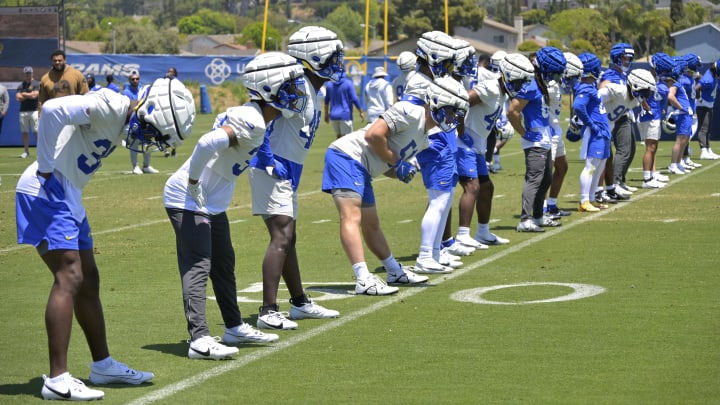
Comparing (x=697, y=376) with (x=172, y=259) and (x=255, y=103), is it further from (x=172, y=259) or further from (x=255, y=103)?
(x=172, y=259)

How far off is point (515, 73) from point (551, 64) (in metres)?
1.48

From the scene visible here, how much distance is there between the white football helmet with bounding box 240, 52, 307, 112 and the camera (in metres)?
8.23

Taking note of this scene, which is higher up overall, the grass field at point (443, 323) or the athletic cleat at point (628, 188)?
the grass field at point (443, 323)

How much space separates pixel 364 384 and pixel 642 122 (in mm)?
13588

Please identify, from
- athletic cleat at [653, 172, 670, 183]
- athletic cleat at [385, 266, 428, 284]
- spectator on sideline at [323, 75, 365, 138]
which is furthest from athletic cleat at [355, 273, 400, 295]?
spectator on sideline at [323, 75, 365, 138]

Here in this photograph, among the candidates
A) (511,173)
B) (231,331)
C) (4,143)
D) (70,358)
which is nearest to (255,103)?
(231,331)

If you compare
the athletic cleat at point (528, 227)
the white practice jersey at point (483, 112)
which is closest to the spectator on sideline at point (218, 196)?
the white practice jersey at point (483, 112)

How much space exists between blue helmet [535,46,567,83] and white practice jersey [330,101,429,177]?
14.3 ft

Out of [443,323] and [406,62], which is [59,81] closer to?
[406,62]

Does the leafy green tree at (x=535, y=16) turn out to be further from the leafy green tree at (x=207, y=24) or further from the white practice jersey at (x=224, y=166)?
the white practice jersey at (x=224, y=166)

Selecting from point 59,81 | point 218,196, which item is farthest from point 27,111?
point 218,196

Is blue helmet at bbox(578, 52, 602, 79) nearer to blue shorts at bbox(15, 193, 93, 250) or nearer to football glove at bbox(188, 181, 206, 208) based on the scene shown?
football glove at bbox(188, 181, 206, 208)

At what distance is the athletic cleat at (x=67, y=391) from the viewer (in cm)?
666

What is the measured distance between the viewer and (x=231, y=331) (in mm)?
8258
